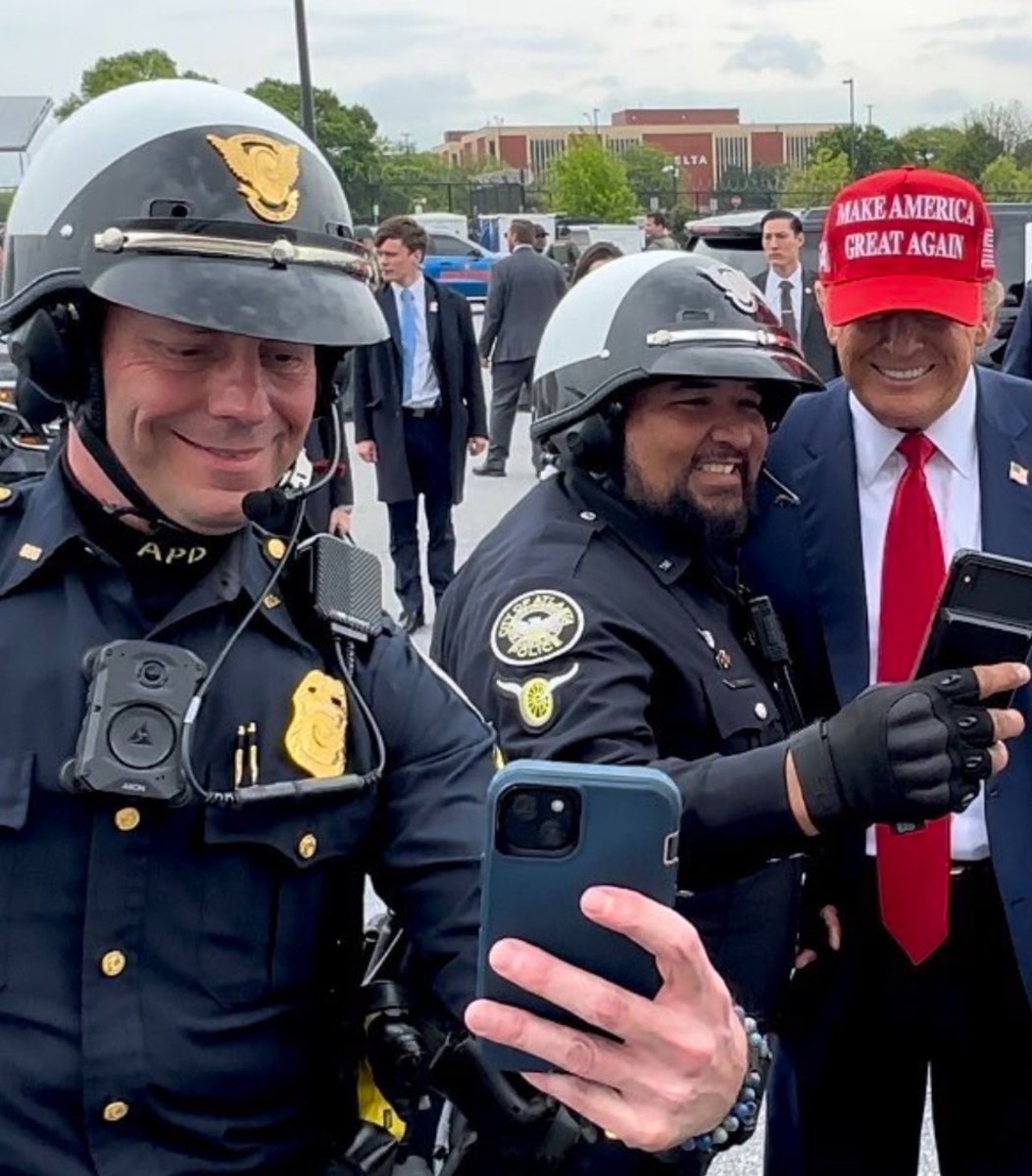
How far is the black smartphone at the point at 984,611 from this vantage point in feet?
6.16

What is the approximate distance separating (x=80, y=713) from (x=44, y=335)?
1.25 feet

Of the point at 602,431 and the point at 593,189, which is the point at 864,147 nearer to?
the point at 593,189

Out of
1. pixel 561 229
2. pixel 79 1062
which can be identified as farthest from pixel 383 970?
pixel 561 229

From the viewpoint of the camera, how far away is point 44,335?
1524 millimetres

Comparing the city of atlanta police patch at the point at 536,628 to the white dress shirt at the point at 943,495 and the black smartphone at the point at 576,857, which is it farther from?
the black smartphone at the point at 576,857

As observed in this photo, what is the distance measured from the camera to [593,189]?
4453 cm

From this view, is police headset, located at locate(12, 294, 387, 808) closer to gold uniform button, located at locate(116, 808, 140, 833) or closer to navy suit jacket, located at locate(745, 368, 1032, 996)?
gold uniform button, located at locate(116, 808, 140, 833)

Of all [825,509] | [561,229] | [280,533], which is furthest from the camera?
[561,229]

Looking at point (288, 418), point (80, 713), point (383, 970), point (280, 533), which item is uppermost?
point (288, 418)

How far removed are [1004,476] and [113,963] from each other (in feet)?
4.74

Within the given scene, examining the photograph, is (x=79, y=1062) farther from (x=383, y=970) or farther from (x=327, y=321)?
(x=327, y=321)

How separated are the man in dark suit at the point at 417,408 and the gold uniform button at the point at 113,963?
604cm

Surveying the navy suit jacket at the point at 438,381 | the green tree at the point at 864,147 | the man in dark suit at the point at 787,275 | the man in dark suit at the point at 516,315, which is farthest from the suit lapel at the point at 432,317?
the green tree at the point at 864,147

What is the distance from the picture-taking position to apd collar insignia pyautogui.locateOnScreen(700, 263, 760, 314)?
7.42 feet
